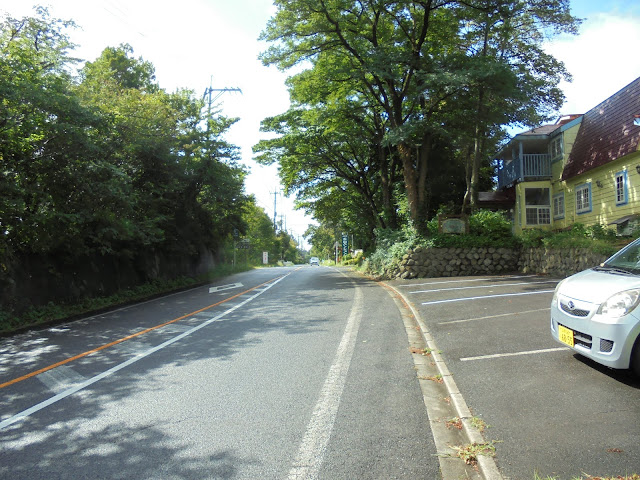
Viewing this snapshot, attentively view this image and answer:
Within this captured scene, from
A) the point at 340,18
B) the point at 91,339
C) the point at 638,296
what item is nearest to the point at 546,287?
the point at 638,296

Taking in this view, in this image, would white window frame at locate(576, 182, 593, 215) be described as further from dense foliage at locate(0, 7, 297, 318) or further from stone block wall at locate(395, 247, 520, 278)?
dense foliage at locate(0, 7, 297, 318)

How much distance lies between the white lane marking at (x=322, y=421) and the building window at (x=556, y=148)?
20.4 metres

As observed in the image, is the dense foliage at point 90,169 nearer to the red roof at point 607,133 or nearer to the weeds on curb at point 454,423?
the weeds on curb at point 454,423

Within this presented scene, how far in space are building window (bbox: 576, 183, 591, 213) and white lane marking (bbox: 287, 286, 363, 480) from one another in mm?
17336

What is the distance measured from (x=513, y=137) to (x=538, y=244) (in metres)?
8.06

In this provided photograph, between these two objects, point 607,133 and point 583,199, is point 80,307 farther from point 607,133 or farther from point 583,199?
point 607,133

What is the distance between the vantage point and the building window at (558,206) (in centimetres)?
2264

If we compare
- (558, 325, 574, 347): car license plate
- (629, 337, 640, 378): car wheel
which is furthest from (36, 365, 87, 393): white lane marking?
(629, 337, 640, 378): car wheel

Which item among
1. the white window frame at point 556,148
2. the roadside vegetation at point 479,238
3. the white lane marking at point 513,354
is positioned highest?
the white window frame at point 556,148

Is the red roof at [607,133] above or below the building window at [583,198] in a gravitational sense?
above

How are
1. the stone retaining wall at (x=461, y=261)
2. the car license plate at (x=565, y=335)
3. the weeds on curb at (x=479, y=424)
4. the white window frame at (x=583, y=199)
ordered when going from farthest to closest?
1. the white window frame at (x=583, y=199)
2. the stone retaining wall at (x=461, y=261)
3. the car license plate at (x=565, y=335)
4. the weeds on curb at (x=479, y=424)

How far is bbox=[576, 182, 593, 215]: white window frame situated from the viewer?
1981 cm

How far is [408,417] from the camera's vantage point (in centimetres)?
438

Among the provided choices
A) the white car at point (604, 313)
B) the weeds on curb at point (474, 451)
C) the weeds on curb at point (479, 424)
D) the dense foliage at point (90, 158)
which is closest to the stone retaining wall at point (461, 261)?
the dense foliage at point (90, 158)
